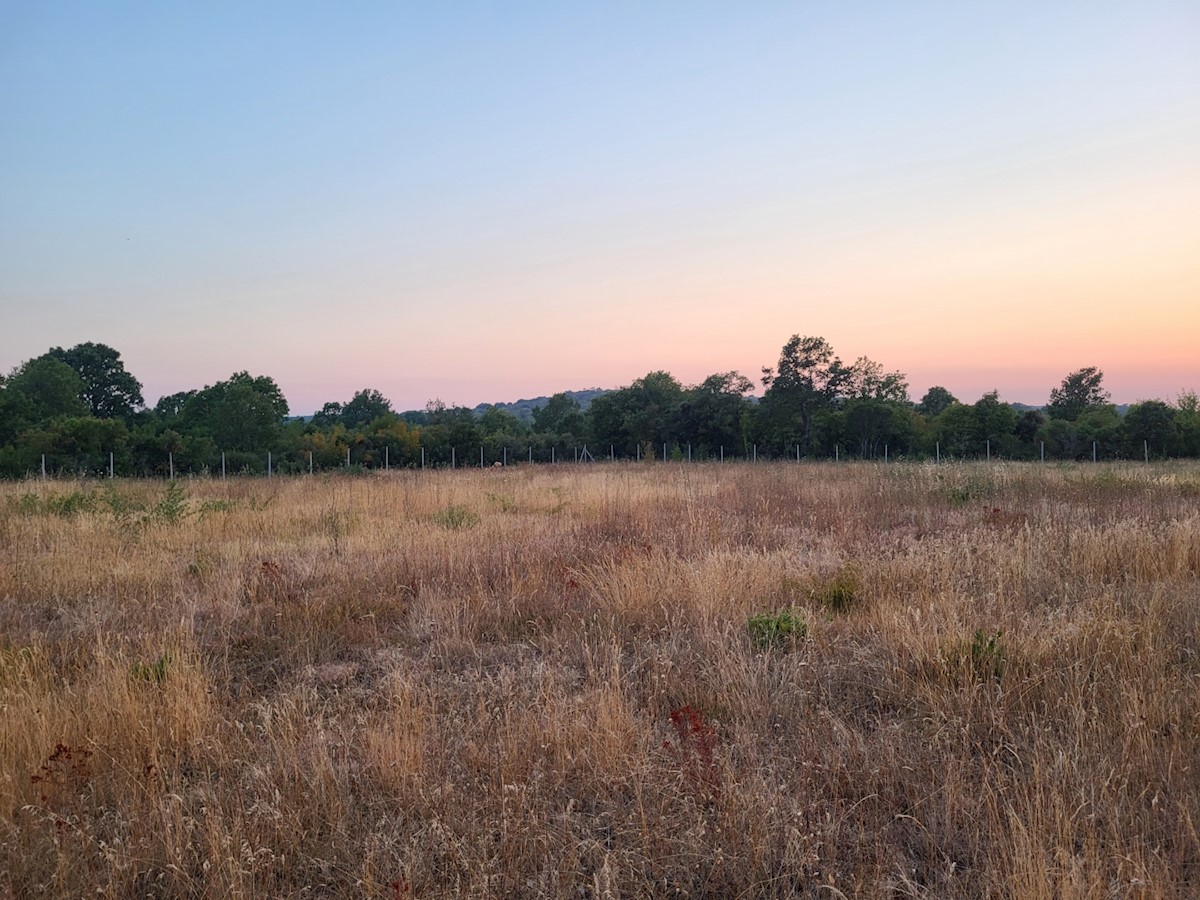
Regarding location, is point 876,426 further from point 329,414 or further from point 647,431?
point 329,414

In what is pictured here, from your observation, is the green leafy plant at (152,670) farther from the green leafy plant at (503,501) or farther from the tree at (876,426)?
the tree at (876,426)

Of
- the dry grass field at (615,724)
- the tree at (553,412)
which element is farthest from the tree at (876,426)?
the tree at (553,412)

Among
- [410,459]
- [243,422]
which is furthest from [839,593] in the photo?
[243,422]

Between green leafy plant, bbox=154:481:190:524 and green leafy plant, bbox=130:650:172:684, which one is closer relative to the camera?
green leafy plant, bbox=130:650:172:684

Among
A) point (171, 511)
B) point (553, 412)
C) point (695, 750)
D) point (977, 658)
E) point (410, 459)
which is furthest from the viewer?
point (553, 412)

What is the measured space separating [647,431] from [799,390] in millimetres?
11303

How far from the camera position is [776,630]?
4668 mm

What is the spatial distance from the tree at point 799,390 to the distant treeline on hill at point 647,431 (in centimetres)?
7

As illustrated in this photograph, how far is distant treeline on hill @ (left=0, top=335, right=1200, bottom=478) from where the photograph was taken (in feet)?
98.9

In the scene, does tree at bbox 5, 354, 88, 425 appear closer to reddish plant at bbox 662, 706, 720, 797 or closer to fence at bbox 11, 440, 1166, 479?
fence at bbox 11, 440, 1166, 479

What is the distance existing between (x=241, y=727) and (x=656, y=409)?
46.7 meters

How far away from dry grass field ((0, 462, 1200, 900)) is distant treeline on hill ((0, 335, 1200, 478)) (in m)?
21.4

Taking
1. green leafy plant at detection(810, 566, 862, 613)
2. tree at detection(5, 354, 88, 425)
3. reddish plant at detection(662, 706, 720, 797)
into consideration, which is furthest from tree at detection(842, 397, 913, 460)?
tree at detection(5, 354, 88, 425)

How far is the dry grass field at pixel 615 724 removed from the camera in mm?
2438
